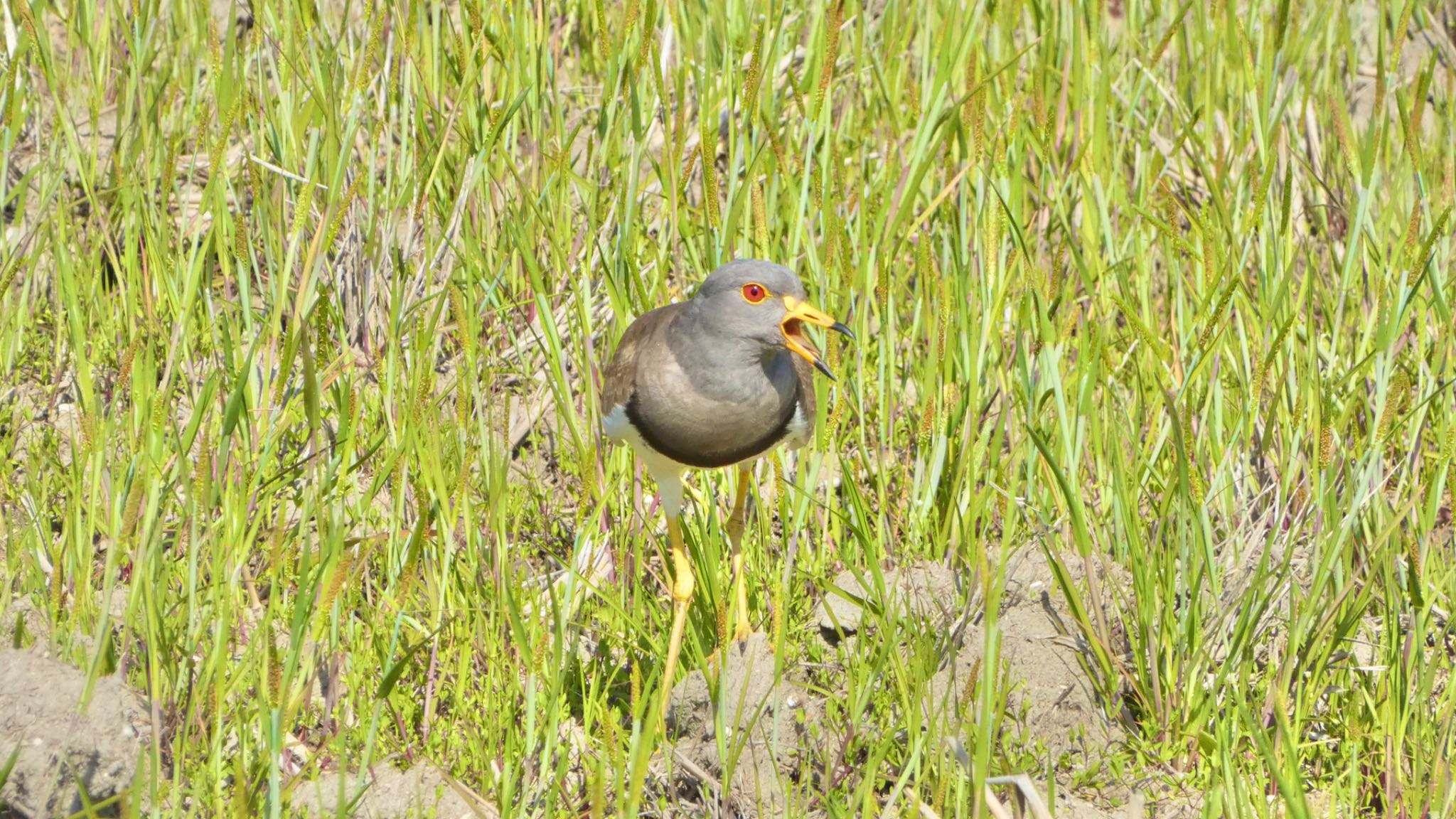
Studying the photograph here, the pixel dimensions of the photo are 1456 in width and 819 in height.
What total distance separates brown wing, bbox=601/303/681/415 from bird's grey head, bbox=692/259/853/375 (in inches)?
8.8

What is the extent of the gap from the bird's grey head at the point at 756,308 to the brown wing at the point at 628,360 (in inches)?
8.8

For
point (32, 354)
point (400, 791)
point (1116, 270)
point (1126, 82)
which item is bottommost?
point (400, 791)

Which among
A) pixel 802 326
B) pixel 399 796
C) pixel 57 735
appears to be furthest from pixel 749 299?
pixel 57 735

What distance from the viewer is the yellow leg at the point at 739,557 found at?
3834mm

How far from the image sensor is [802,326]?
3670mm

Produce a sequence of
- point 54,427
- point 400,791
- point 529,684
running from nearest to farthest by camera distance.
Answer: point 529,684, point 400,791, point 54,427

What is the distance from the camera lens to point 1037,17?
4855 millimetres

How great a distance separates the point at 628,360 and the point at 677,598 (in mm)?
642

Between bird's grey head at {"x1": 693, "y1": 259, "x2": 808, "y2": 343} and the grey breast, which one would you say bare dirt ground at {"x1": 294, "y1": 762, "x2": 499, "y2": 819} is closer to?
the grey breast

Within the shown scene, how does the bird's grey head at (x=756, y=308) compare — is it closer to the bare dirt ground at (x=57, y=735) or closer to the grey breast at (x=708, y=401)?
the grey breast at (x=708, y=401)

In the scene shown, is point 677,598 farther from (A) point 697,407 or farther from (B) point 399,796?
(B) point 399,796

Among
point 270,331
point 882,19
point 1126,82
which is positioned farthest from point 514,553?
point 1126,82

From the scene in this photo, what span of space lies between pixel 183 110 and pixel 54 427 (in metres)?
1.12

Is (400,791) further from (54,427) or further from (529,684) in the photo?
(54,427)
